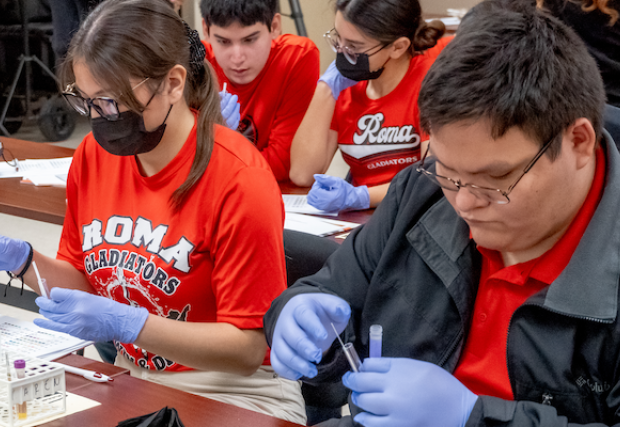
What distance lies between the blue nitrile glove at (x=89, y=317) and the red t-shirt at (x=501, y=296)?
0.63 m

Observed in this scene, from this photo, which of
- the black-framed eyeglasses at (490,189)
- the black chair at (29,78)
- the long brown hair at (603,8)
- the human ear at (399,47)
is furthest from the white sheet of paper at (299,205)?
the black chair at (29,78)

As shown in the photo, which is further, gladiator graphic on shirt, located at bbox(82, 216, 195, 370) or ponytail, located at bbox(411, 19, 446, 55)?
ponytail, located at bbox(411, 19, 446, 55)

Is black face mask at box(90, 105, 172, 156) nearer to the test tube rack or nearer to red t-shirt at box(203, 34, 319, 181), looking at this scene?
the test tube rack

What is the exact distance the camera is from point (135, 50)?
134 cm

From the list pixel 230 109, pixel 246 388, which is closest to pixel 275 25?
pixel 230 109

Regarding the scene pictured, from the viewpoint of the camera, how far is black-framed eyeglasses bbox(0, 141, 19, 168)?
253 cm

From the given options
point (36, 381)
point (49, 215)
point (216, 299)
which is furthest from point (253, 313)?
point (49, 215)

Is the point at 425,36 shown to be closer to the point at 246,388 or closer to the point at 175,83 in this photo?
the point at 175,83

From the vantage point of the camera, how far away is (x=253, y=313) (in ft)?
4.38

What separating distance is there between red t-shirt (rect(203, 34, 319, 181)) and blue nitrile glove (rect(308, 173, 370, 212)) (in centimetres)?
49

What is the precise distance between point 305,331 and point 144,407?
279mm

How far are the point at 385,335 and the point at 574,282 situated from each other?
0.33 metres

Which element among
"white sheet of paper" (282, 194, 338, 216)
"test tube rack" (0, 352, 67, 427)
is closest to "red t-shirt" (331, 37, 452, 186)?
"white sheet of paper" (282, 194, 338, 216)

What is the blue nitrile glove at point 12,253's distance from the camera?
1461 mm
